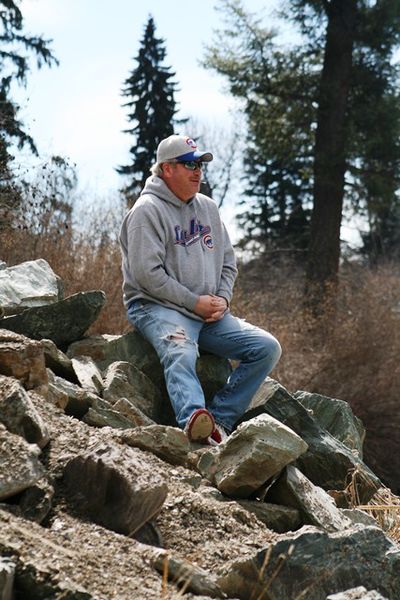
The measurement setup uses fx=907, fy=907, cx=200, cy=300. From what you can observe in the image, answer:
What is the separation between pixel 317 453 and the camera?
4.98 meters

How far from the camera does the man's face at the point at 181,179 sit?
17.1ft

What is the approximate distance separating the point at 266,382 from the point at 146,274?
1031mm

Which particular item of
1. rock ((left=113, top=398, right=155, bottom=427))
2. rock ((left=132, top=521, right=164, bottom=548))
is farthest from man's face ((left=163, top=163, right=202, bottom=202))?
rock ((left=132, top=521, right=164, bottom=548))

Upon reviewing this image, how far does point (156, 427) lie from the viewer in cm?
399

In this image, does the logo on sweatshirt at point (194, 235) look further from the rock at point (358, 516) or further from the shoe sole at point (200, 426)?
the rock at point (358, 516)

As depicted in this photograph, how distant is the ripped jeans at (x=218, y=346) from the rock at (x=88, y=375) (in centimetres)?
35

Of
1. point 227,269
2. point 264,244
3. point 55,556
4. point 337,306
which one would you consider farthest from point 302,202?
point 55,556

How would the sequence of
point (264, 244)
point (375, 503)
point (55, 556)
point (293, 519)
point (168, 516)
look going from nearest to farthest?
point (55, 556)
point (168, 516)
point (293, 519)
point (375, 503)
point (264, 244)

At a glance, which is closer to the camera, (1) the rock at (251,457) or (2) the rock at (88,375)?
(1) the rock at (251,457)

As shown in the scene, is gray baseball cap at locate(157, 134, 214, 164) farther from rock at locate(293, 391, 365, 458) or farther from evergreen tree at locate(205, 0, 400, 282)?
evergreen tree at locate(205, 0, 400, 282)

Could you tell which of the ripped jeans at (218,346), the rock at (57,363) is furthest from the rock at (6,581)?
the rock at (57,363)

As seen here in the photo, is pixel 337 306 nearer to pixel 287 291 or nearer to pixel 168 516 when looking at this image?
pixel 287 291

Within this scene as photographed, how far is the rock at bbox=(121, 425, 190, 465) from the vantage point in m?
3.86

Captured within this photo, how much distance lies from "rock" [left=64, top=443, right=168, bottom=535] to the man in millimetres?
1643
